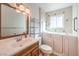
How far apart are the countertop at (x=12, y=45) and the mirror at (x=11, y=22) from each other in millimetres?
102

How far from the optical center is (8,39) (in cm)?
132

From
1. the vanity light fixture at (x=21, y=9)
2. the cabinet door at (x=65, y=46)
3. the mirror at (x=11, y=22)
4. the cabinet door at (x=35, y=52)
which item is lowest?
the cabinet door at (x=35, y=52)

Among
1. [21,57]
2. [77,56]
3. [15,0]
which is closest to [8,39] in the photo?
[21,57]

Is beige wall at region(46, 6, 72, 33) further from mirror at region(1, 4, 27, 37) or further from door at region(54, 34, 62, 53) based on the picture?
mirror at region(1, 4, 27, 37)

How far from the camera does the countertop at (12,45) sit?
1.17 m

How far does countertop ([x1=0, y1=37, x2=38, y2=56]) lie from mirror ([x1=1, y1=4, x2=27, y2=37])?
10cm

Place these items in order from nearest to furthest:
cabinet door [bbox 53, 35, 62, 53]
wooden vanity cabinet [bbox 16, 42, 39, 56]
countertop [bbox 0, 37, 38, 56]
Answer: countertop [bbox 0, 37, 38, 56], wooden vanity cabinet [bbox 16, 42, 39, 56], cabinet door [bbox 53, 35, 62, 53]

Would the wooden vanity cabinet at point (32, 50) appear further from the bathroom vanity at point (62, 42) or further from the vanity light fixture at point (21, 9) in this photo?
the vanity light fixture at point (21, 9)

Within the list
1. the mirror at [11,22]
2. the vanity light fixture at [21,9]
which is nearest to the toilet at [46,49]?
the mirror at [11,22]

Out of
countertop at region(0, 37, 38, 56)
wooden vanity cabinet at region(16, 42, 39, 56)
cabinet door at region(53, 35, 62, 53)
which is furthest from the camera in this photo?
cabinet door at region(53, 35, 62, 53)

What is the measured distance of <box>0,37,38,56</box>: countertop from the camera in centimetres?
117

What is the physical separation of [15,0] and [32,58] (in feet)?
2.94

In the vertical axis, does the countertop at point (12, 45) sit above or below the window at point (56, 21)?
below

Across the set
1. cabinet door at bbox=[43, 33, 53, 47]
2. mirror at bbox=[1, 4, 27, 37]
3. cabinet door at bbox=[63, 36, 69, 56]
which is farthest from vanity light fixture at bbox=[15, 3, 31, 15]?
cabinet door at bbox=[63, 36, 69, 56]
